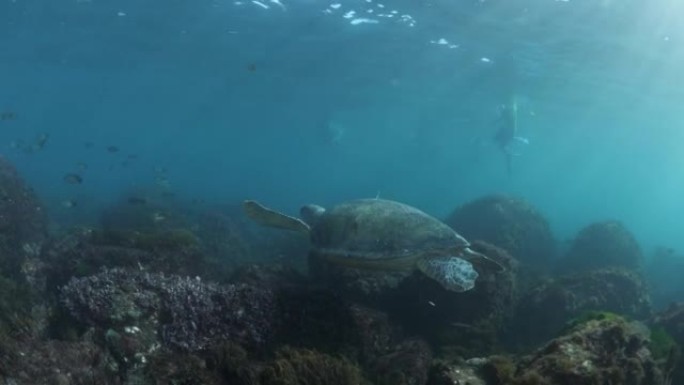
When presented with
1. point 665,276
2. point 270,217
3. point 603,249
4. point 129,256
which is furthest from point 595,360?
point 665,276

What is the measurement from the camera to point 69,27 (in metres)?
32.0

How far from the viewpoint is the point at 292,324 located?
7.38m

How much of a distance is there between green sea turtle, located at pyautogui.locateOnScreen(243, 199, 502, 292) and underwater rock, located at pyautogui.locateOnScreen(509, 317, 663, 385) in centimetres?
260

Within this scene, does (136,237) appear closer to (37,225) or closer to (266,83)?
(37,225)

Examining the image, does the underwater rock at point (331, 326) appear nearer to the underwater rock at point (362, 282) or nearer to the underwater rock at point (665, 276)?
the underwater rock at point (362, 282)

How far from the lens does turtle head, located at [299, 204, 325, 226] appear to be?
1041cm

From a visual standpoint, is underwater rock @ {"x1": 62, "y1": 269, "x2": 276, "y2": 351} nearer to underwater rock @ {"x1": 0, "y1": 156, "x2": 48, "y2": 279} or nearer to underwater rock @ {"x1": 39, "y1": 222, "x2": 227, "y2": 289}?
underwater rock @ {"x1": 39, "y1": 222, "x2": 227, "y2": 289}

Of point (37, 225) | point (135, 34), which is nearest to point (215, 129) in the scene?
point (135, 34)

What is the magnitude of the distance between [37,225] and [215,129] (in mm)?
90171

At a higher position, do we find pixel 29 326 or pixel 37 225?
pixel 29 326

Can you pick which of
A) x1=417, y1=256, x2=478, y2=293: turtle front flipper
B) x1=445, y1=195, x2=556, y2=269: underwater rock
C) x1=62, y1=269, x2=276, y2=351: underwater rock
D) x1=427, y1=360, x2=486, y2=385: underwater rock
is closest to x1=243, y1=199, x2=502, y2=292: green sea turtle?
x1=417, y1=256, x2=478, y2=293: turtle front flipper

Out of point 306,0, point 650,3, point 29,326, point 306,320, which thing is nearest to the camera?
point 29,326

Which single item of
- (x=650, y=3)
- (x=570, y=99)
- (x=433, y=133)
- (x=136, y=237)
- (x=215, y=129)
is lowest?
(x=215, y=129)

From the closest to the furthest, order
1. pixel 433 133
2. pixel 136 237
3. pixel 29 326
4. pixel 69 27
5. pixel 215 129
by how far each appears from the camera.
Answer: pixel 29 326 < pixel 136 237 < pixel 69 27 < pixel 433 133 < pixel 215 129
